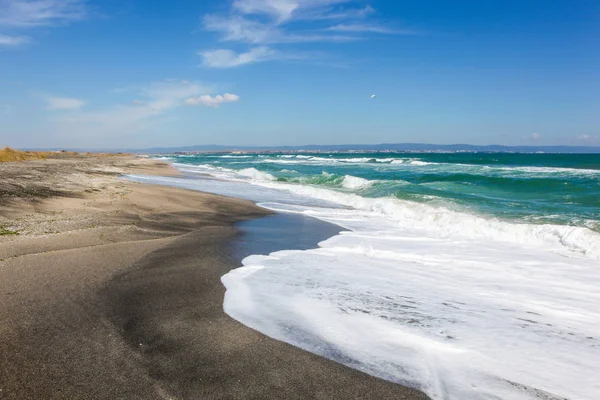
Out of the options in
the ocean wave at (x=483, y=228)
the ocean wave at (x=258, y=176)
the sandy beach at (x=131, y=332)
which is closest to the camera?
the sandy beach at (x=131, y=332)

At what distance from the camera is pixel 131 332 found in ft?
13.5

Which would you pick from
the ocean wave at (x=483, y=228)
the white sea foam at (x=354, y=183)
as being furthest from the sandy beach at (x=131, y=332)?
the white sea foam at (x=354, y=183)

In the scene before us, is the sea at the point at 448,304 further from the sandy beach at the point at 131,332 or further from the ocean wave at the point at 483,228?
the sandy beach at the point at 131,332

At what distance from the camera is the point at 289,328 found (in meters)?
4.60

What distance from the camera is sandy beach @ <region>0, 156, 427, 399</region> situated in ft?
10.5

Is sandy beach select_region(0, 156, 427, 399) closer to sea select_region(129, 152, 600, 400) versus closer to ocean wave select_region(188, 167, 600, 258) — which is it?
sea select_region(129, 152, 600, 400)

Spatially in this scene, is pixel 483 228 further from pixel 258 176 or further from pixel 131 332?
pixel 258 176

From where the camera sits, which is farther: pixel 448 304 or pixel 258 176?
pixel 258 176

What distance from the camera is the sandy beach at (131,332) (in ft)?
10.5

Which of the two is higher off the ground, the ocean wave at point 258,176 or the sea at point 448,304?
the ocean wave at point 258,176

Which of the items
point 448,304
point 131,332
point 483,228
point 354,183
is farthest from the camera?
point 354,183

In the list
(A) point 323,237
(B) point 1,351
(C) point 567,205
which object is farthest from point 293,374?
(C) point 567,205

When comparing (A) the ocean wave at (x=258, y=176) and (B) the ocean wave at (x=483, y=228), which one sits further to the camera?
(A) the ocean wave at (x=258, y=176)

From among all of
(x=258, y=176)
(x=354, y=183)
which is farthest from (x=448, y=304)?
(x=258, y=176)
